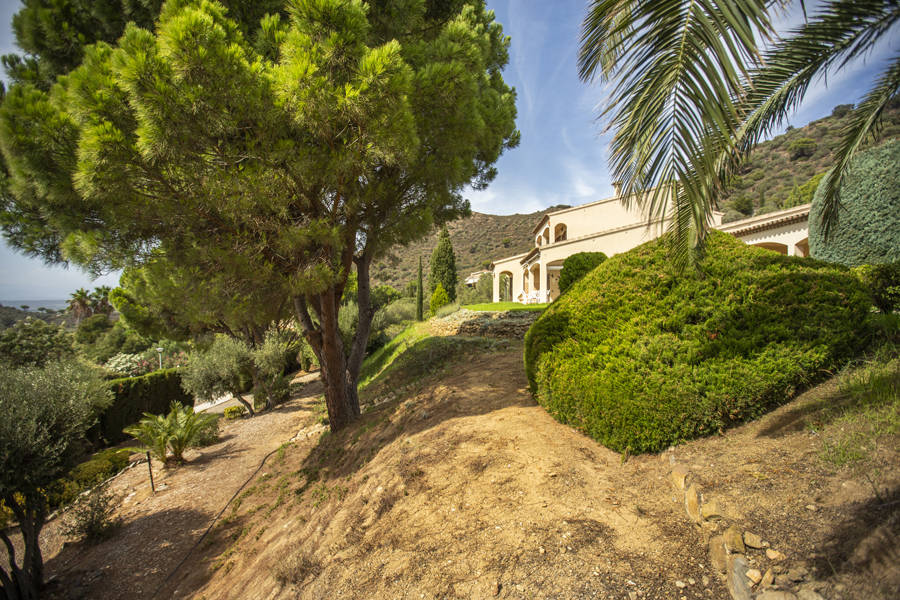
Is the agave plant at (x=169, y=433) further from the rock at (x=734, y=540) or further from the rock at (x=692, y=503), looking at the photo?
the rock at (x=734, y=540)

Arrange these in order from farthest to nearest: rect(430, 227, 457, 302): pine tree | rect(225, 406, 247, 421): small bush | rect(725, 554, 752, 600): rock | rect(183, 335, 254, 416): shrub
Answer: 1. rect(430, 227, 457, 302): pine tree
2. rect(225, 406, 247, 421): small bush
3. rect(183, 335, 254, 416): shrub
4. rect(725, 554, 752, 600): rock

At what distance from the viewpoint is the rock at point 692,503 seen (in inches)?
86.3

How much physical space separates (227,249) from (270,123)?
6.10 feet

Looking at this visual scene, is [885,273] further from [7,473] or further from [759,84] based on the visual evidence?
[7,473]

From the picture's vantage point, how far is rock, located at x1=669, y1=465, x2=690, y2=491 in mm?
2443

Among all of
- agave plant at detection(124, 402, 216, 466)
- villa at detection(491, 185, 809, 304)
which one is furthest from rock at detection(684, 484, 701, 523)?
agave plant at detection(124, 402, 216, 466)

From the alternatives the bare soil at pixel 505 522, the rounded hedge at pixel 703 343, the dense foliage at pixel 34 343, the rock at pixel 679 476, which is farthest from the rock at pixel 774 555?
the dense foliage at pixel 34 343

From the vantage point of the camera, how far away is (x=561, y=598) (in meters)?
1.85

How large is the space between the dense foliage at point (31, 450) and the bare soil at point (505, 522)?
0.53 m

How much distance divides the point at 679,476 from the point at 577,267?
3250mm

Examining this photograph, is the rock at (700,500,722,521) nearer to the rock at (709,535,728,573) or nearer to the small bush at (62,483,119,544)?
the rock at (709,535,728,573)

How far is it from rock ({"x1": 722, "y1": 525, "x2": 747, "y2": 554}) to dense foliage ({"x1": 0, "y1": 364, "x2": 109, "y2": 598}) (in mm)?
6267

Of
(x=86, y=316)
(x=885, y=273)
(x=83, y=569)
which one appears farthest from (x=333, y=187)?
(x=86, y=316)

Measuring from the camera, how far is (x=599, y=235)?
662 inches
